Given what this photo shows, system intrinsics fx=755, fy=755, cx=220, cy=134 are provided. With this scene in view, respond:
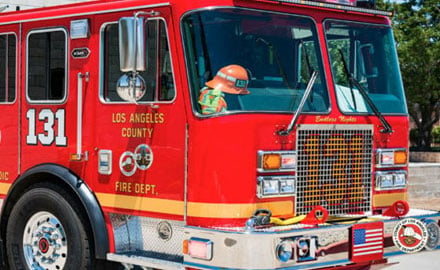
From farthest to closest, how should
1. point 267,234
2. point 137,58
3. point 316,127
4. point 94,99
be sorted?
point 94,99 < point 316,127 < point 137,58 < point 267,234

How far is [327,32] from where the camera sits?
6.32 meters

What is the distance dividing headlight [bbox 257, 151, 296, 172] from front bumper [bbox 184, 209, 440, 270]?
1.45 feet

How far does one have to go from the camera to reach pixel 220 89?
5.55 m

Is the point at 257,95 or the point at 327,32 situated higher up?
the point at 327,32

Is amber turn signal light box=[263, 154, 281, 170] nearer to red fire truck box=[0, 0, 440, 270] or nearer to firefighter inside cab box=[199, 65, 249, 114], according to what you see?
red fire truck box=[0, 0, 440, 270]

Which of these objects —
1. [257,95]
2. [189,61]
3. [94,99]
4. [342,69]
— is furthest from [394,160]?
[94,99]

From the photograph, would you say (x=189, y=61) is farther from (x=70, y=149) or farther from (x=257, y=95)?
(x=70, y=149)

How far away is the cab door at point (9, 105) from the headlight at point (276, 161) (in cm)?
257

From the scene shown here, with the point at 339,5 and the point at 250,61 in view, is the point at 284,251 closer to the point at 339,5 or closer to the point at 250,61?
the point at 250,61

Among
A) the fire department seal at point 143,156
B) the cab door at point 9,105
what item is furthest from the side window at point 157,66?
the cab door at point 9,105

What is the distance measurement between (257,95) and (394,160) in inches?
62.2

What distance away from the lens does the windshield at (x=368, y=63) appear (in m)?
6.40

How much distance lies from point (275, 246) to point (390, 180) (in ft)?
5.67

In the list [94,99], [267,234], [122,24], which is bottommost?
[267,234]
